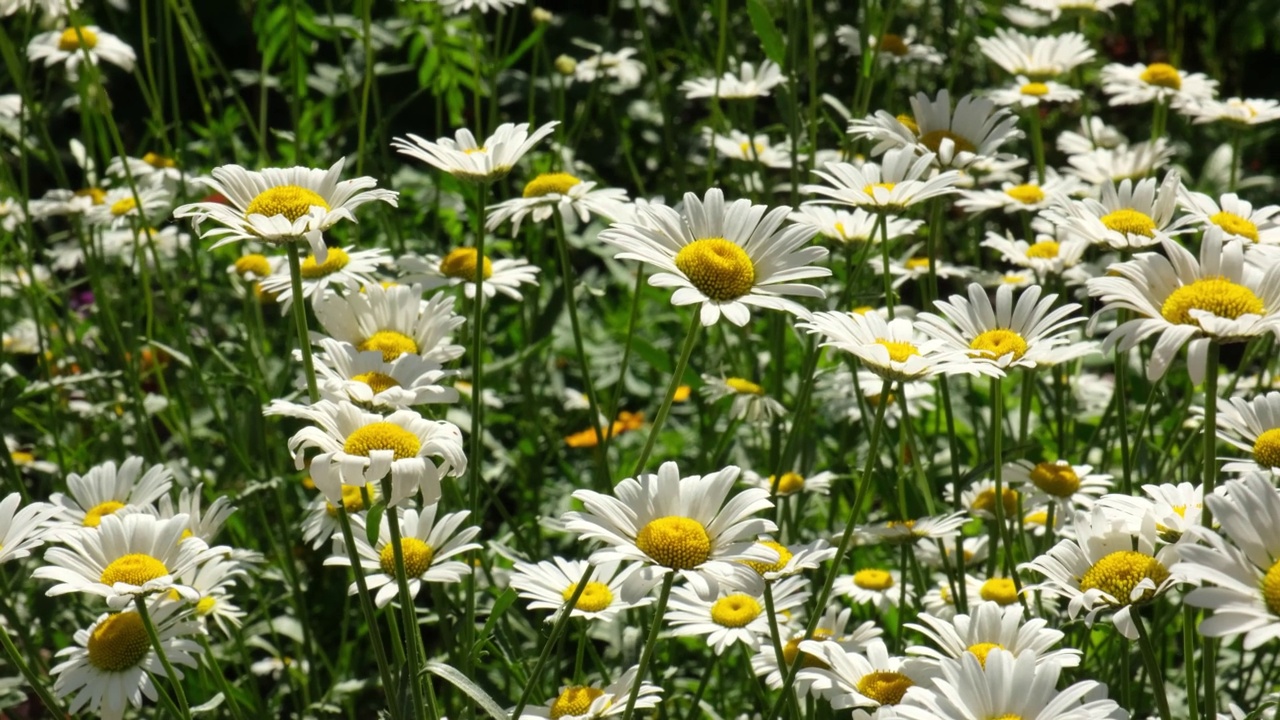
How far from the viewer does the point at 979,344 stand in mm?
1675

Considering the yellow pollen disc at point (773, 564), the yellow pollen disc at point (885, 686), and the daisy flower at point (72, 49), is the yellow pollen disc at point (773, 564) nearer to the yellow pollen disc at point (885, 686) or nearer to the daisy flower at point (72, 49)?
the yellow pollen disc at point (885, 686)

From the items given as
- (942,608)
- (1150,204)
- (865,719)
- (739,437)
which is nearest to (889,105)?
(739,437)

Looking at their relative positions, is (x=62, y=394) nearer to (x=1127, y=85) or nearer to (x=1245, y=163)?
(x=1127, y=85)

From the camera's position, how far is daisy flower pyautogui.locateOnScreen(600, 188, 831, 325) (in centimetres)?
153

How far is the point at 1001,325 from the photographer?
174 cm

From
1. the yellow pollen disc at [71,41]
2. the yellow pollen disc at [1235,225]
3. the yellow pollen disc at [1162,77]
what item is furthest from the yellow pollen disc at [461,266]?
the yellow pollen disc at [1162,77]

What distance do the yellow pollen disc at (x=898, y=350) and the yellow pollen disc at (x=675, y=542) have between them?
290 millimetres

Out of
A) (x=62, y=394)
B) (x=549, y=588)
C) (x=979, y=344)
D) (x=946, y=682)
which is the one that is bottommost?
(x=62, y=394)

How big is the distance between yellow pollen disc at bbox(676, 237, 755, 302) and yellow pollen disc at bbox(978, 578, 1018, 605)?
69 cm

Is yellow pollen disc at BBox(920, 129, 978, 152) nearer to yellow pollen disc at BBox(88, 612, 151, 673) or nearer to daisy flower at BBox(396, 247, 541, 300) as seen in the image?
daisy flower at BBox(396, 247, 541, 300)

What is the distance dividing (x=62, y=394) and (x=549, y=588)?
1666 mm

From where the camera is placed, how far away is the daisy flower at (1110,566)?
1444mm

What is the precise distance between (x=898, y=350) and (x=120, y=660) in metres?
1.10

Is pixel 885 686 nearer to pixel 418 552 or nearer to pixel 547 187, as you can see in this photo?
pixel 418 552
